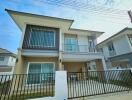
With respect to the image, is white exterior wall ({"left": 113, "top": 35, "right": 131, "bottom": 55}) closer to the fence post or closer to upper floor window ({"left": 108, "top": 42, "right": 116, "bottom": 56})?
upper floor window ({"left": 108, "top": 42, "right": 116, "bottom": 56})

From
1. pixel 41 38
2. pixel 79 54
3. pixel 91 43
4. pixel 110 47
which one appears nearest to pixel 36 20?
pixel 41 38

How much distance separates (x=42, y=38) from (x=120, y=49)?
11421 millimetres

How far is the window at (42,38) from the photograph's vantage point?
27.2 ft

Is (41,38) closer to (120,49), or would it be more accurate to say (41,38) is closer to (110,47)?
(120,49)

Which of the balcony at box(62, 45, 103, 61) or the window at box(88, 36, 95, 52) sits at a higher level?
the window at box(88, 36, 95, 52)

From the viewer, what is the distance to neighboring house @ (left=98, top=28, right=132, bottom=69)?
1136 centimetres

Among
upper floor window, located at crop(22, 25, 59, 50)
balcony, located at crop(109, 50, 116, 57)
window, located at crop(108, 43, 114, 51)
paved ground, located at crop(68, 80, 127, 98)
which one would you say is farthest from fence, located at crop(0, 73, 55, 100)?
window, located at crop(108, 43, 114, 51)

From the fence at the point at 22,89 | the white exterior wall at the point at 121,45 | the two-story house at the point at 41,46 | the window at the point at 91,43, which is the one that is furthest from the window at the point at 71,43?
the white exterior wall at the point at 121,45

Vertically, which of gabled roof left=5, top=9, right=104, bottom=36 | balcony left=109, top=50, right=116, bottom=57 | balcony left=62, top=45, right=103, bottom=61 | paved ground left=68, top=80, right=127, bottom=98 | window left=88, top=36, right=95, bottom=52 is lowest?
paved ground left=68, top=80, right=127, bottom=98

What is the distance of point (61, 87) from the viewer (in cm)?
464

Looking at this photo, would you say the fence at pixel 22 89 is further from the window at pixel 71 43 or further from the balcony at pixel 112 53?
the balcony at pixel 112 53

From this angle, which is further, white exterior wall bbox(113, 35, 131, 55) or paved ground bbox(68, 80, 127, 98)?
white exterior wall bbox(113, 35, 131, 55)

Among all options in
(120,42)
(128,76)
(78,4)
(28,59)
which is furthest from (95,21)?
(120,42)

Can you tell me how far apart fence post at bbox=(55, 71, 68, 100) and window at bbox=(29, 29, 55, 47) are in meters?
4.35
